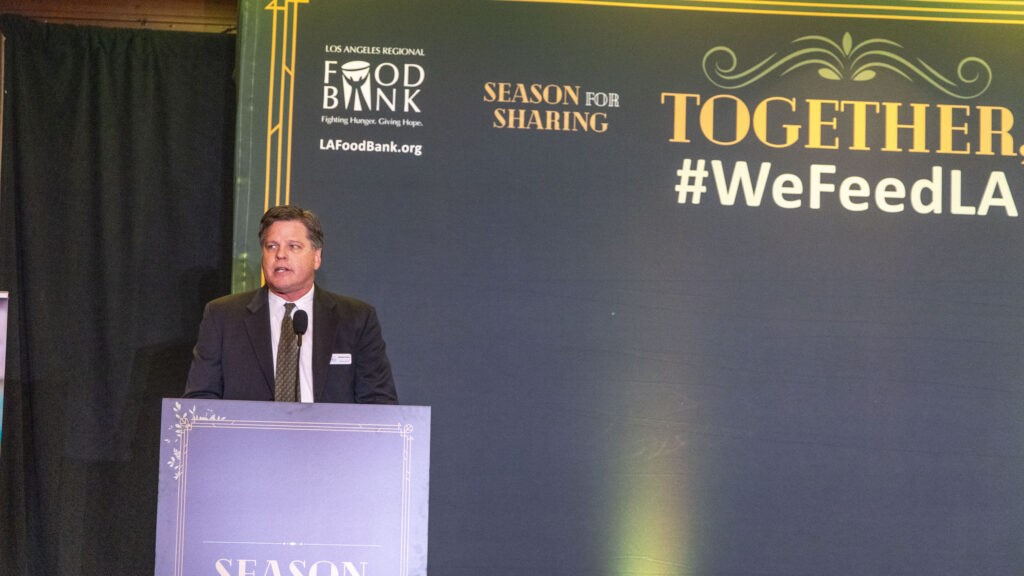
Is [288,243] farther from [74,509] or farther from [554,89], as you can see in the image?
[74,509]

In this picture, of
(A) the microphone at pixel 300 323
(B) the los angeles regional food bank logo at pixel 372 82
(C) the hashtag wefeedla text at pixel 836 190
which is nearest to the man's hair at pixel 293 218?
(A) the microphone at pixel 300 323

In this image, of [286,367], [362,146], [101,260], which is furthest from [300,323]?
[101,260]

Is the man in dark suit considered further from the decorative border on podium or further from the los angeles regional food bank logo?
the los angeles regional food bank logo

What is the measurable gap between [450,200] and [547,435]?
1018 millimetres

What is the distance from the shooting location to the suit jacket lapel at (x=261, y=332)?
10.7 feet

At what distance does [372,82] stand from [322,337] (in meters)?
1.42

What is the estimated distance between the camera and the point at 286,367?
10.5ft

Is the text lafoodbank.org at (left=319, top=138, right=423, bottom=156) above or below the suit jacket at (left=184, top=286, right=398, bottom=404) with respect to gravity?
above

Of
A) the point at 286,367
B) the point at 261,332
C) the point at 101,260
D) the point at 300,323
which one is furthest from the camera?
the point at 101,260

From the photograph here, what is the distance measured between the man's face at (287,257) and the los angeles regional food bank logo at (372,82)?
3.61 feet

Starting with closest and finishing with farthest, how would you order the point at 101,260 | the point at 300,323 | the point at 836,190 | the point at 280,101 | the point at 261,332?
the point at 300,323, the point at 261,332, the point at 280,101, the point at 836,190, the point at 101,260

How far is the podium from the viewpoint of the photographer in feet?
7.55

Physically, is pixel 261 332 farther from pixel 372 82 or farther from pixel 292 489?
pixel 372 82

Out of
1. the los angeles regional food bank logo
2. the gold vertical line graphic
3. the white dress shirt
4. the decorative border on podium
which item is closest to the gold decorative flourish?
the los angeles regional food bank logo
